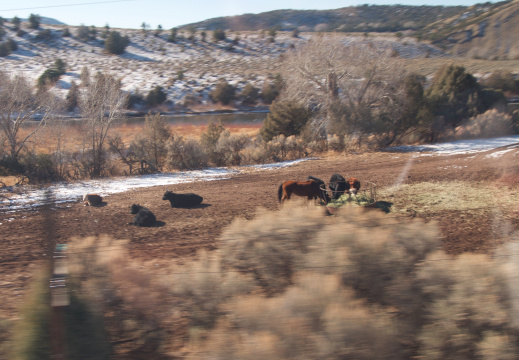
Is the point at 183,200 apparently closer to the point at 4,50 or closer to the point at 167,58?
the point at 167,58

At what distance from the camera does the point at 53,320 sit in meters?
3.28

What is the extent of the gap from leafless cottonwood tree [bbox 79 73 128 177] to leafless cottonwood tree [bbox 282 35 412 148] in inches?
393

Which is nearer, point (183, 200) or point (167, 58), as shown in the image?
point (183, 200)

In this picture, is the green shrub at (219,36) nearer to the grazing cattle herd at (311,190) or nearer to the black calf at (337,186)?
the black calf at (337,186)

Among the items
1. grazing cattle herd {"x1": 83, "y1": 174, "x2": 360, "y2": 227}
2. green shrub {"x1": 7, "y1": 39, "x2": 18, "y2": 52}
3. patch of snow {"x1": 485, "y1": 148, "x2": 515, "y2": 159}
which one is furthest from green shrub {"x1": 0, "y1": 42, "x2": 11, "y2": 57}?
patch of snow {"x1": 485, "y1": 148, "x2": 515, "y2": 159}

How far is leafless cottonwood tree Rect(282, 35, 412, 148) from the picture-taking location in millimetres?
22297

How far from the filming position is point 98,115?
19.6 m

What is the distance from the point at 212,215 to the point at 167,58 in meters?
52.0

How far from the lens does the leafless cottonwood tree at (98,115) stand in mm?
19141

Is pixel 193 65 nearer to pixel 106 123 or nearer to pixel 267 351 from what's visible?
pixel 106 123

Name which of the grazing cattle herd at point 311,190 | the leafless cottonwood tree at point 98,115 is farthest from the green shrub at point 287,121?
the grazing cattle herd at point 311,190

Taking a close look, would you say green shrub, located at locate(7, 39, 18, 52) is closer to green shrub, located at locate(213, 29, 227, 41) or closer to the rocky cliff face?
green shrub, located at locate(213, 29, 227, 41)

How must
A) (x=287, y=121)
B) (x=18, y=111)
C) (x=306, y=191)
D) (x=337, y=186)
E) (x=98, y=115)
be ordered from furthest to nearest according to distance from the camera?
(x=287, y=121), (x=18, y=111), (x=98, y=115), (x=337, y=186), (x=306, y=191)

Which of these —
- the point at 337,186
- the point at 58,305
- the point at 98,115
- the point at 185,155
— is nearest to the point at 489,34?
the point at 185,155
